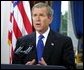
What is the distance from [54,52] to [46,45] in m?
0.11

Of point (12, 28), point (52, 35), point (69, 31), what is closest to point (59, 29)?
point (69, 31)

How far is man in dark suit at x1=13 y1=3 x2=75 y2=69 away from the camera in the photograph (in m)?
1.99

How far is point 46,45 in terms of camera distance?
211 cm

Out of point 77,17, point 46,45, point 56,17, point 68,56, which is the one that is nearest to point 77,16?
point 77,17

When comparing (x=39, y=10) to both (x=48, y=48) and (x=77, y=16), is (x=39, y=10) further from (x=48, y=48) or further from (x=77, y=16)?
(x=77, y=16)

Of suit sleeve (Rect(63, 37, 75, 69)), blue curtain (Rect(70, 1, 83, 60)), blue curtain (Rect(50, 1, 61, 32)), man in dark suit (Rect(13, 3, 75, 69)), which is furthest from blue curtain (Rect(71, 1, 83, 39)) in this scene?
suit sleeve (Rect(63, 37, 75, 69))

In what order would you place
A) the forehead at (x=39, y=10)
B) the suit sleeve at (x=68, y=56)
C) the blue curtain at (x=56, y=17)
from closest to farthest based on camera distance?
the suit sleeve at (x=68, y=56) → the forehead at (x=39, y=10) → the blue curtain at (x=56, y=17)

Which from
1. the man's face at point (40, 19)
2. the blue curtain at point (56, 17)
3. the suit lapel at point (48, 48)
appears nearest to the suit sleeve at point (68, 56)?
the suit lapel at point (48, 48)

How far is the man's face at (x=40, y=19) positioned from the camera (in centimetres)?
207

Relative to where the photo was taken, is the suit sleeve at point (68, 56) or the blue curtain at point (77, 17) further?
the blue curtain at point (77, 17)

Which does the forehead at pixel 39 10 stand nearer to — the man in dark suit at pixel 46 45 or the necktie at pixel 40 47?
the man in dark suit at pixel 46 45

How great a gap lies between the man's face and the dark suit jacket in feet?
0.38

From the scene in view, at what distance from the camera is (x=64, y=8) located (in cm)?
657

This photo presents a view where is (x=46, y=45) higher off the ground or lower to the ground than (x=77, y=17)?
lower
